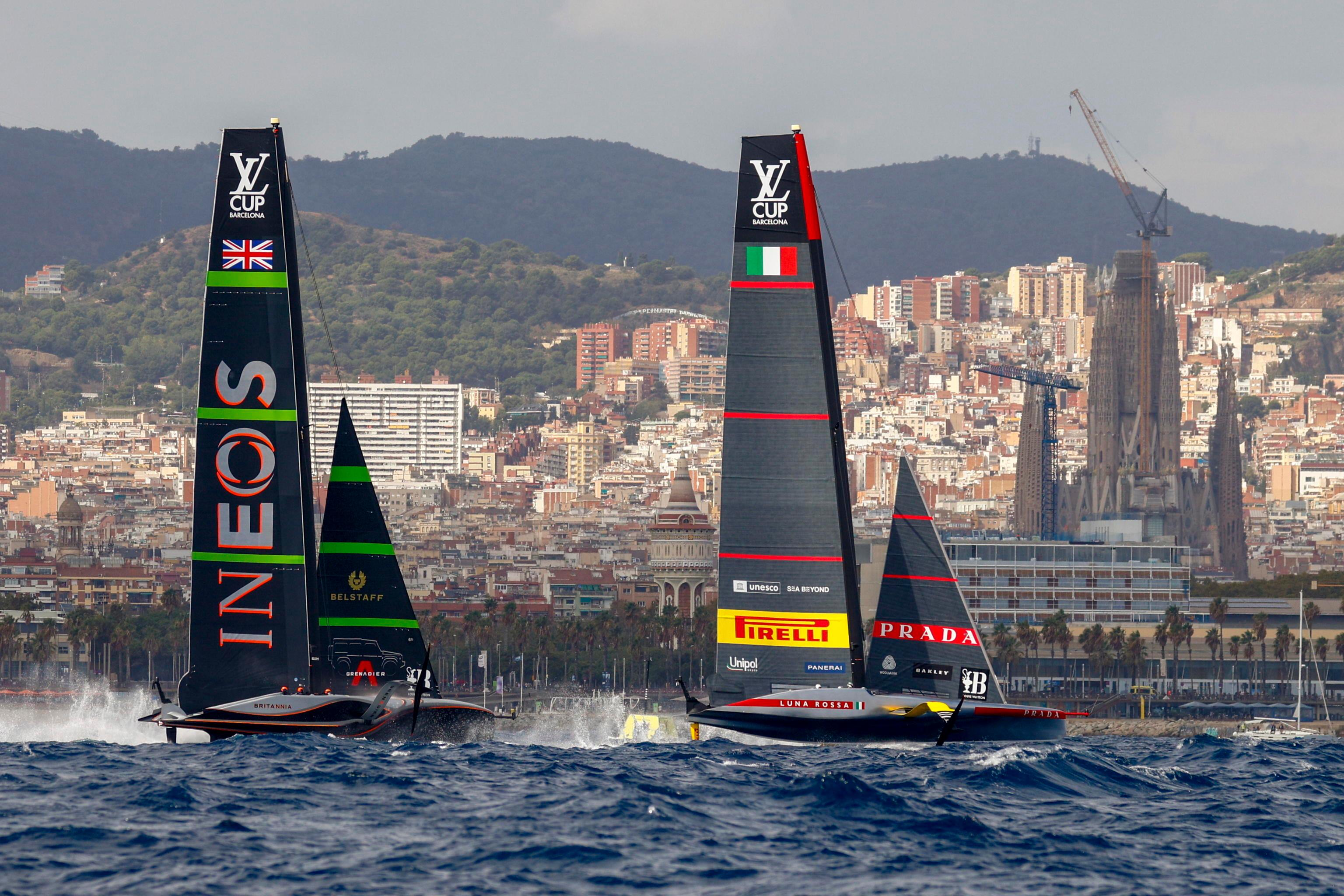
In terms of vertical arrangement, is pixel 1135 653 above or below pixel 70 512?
below

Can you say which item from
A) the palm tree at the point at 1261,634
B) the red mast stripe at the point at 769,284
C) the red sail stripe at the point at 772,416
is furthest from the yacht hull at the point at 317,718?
the palm tree at the point at 1261,634

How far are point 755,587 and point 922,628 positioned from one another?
222 cm

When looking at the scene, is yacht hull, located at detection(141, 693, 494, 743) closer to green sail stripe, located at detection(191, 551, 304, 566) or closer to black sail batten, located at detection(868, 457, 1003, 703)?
green sail stripe, located at detection(191, 551, 304, 566)

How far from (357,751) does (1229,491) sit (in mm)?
147682

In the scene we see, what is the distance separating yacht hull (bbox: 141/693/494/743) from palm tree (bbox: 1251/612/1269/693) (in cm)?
7399

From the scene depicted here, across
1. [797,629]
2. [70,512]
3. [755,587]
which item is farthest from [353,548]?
[70,512]

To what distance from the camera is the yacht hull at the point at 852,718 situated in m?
27.6

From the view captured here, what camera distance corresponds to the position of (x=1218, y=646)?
101938 millimetres

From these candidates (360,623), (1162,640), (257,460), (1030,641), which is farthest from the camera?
(1030,641)

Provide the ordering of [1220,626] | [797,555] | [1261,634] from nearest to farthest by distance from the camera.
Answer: [797,555] → [1261,634] → [1220,626]

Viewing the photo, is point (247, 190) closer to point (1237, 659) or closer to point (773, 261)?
point (773, 261)

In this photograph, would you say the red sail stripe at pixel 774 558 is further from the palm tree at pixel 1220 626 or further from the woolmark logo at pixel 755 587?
the palm tree at pixel 1220 626

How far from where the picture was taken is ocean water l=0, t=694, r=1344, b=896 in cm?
1767

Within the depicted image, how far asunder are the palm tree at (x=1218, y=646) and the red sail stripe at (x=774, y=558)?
7639 cm
